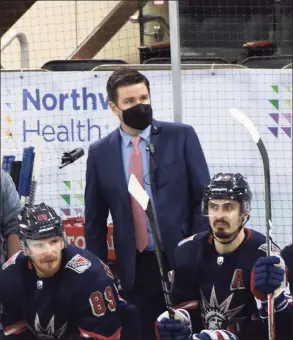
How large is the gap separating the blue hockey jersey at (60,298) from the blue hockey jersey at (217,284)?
0.28 m

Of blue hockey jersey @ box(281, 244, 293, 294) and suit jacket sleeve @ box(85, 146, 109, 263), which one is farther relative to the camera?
suit jacket sleeve @ box(85, 146, 109, 263)

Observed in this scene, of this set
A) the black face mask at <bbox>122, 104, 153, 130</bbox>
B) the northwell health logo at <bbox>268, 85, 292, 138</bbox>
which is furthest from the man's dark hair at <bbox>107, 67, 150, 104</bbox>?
the northwell health logo at <bbox>268, 85, 292, 138</bbox>

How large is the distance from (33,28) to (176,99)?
5.10 feet

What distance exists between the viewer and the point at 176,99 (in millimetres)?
5875

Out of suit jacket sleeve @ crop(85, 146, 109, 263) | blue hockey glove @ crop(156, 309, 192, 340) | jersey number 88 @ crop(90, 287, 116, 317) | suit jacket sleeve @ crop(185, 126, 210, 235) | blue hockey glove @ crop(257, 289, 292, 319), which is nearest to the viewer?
blue hockey glove @ crop(156, 309, 192, 340)

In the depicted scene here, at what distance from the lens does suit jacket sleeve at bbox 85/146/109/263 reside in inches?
208

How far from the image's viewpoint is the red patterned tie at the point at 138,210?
17.0 ft

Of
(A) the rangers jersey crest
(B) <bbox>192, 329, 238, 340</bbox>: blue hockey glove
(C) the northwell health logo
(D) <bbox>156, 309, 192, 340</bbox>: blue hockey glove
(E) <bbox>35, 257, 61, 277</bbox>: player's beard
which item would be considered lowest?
(A) the rangers jersey crest

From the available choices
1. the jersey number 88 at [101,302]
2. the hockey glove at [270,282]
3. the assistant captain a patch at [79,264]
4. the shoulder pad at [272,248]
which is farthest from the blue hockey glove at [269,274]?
the assistant captain a patch at [79,264]

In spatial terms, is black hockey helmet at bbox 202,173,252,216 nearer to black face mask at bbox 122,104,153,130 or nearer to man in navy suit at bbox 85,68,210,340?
man in navy suit at bbox 85,68,210,340

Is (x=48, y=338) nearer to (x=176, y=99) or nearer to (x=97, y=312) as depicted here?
(x=97, y=312)

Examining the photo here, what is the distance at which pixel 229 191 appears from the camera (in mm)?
4828

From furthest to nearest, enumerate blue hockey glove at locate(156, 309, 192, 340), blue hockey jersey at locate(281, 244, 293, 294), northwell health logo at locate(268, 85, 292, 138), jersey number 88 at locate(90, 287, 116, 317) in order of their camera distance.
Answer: northwell health logo at locate(268, 85, 292, 138) < blue hockey jersey at locate(281, 244, 293, 294) < jersey number 88 at locate(90, 287, 116, 317) < blue hockey glove at locate(156, 309, 192, 340)

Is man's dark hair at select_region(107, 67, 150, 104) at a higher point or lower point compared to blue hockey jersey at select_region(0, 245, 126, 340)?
higher
